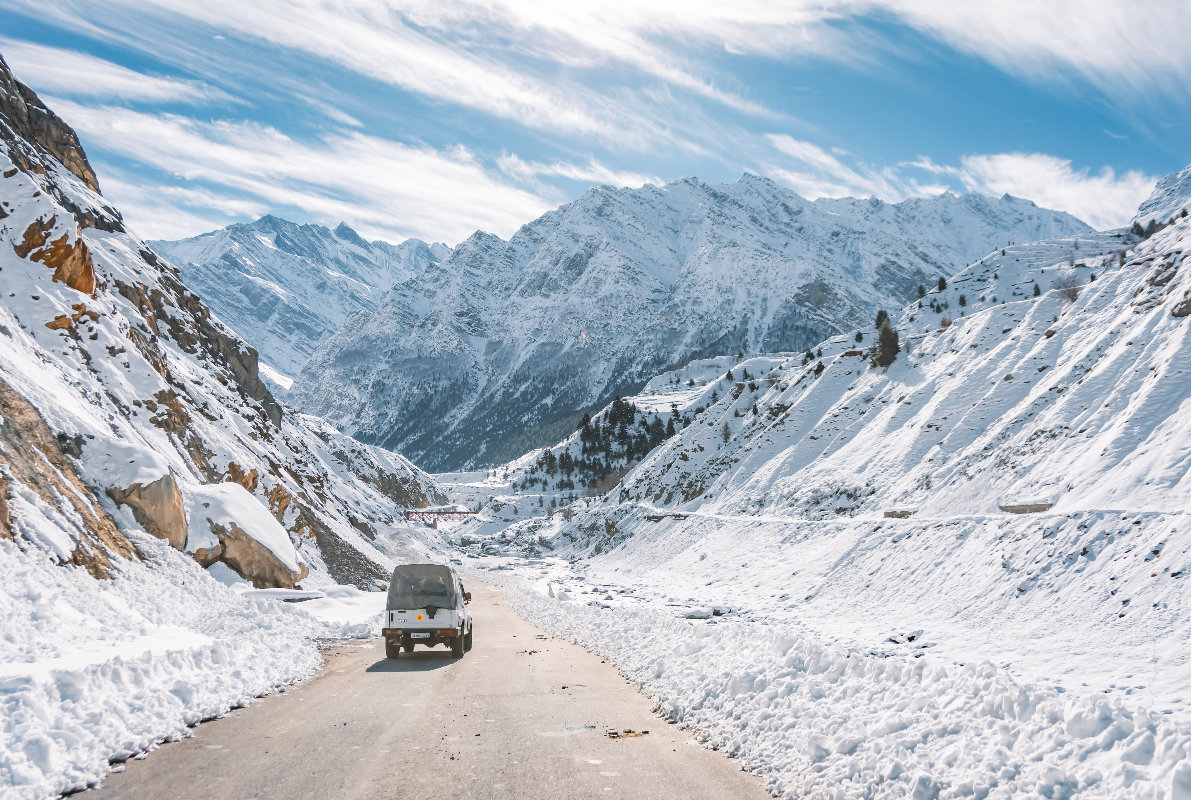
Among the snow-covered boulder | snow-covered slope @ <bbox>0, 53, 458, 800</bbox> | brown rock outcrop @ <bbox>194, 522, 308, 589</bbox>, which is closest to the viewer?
snow-covered slope @ <bbox>0, 53, 458, 800</bbox>

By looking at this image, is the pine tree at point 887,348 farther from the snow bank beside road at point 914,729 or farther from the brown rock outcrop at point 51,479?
the brown rock outcrop at point 51,479

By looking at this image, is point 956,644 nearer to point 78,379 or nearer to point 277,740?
point 277,740

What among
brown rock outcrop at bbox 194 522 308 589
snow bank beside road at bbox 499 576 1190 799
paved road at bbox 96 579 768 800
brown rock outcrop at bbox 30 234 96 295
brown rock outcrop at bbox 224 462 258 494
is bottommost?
brown rock outcrop at bbox 194 522 308 589

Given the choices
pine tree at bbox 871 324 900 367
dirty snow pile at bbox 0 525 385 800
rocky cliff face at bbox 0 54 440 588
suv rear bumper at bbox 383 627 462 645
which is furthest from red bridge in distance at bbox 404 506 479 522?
suv rear bumper at bbox 383 627 462 645

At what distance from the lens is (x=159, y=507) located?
2561 cm

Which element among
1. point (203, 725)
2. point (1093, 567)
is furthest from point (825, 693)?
point (1093, 567)

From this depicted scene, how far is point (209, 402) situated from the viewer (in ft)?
138

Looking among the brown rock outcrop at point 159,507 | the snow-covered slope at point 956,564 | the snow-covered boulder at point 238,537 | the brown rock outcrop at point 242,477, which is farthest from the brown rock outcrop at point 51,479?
the snow-covered slope at point 956,564

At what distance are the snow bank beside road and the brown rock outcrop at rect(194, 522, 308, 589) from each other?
21081 millimetres

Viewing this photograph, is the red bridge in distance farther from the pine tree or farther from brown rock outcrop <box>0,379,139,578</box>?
brown rock outcrop <box>0,379,139,578</box>

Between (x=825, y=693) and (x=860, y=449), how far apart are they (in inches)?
1552

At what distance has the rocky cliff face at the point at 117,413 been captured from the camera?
22.3 meters

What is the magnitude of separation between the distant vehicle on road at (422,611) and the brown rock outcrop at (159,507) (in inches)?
425

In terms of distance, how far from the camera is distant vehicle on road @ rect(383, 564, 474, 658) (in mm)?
20297
